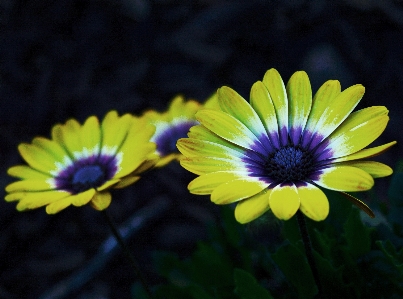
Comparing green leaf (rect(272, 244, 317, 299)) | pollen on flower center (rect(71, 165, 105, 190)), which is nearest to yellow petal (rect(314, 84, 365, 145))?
green leaf (rect(272, 244, 317, 299))

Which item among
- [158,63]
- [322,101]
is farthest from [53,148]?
[158,63]

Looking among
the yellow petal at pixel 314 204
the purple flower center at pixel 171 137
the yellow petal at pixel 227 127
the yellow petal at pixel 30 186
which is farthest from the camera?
the purple flower center at pixel 171 137

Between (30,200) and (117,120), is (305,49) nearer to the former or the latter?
(117,120)

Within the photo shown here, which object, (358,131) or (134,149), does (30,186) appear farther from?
(358,131)

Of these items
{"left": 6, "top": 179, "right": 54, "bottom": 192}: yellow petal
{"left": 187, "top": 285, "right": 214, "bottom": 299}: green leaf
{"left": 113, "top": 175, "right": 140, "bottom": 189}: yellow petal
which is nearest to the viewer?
{"left": 113, "top": 175, "right": 140, "bottom": 189}: yellow petal

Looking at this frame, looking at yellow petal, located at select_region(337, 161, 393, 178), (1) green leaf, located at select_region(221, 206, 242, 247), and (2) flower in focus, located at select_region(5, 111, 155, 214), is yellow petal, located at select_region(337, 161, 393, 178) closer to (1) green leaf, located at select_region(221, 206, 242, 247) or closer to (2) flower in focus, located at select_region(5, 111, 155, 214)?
(2) flower in focus, located at select_region(5, 111, 155, 214)

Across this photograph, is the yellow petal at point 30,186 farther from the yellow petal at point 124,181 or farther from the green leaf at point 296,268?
the green leaf at point 296,268

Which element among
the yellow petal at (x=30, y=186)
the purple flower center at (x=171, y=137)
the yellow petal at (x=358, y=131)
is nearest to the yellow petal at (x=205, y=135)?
the yellow petal at (x=358, y=131)
